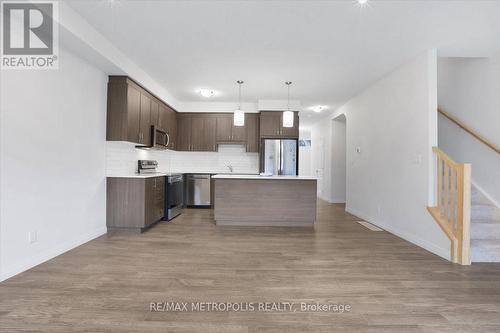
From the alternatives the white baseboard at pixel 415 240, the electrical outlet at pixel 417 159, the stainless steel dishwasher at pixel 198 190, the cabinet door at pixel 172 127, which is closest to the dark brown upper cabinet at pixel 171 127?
the cabinet door at pixel 172 127

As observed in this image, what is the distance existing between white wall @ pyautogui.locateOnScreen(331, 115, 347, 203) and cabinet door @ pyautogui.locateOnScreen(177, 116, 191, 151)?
4.29 m

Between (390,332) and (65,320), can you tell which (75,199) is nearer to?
(65,320)

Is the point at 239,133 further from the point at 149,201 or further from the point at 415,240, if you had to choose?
the point at 415,240

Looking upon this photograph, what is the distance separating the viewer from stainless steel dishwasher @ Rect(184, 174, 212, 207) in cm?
634

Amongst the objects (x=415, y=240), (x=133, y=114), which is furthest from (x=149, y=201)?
(x=415, y=240)

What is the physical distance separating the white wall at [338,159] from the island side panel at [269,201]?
3518mm

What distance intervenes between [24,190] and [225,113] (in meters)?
4.66

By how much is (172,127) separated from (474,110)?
5.95 meters

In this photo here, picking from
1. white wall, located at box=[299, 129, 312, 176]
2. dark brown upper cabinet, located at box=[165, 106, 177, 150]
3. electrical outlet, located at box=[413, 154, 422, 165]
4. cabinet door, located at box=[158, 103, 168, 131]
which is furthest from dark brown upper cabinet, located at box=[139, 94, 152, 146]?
white wall, located at box=[299, 129, 312, 176]

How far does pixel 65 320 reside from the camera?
1.80 metres

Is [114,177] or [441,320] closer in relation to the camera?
[441,320]

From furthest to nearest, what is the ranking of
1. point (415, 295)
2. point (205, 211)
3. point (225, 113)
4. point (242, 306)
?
point (225, 113)
point (205, 211)
point (415, 295)
point (242, 306)

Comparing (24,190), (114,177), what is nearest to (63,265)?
(24,190)

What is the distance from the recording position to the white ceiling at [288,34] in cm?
261
